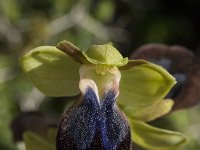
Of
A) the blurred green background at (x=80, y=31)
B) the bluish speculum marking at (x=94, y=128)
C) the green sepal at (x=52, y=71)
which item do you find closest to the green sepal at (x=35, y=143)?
the green sepal at (x=52, y=71)

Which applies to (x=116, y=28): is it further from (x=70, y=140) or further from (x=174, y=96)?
(x=70, y=140)

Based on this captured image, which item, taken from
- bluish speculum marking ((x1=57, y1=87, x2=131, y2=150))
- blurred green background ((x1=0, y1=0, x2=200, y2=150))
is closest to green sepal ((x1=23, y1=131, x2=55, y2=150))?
bluish speculum marking ((x1=57, y1=87, x2=131, y2=150))

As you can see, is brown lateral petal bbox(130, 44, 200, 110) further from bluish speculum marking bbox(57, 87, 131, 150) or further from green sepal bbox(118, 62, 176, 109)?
bluish speculum marking bbox(57, 87, 131, 150)

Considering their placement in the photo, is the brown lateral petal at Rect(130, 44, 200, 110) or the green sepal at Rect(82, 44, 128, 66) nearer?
the green sepal at Rect(82, 44, 128, 66)

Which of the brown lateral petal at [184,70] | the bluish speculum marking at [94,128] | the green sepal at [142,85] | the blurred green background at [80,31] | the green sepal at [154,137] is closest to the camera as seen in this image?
the bluish speculum marking at [94,128]

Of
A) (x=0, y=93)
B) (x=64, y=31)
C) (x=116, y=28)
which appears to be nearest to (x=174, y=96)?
(x=0, y=93)

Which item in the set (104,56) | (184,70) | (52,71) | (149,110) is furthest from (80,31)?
(104,56)

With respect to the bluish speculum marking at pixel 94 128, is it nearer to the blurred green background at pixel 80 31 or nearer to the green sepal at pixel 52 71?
the green sepal at pixel 52 71
